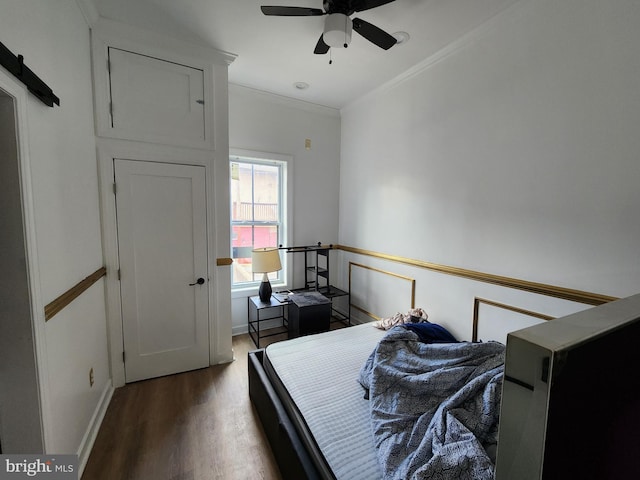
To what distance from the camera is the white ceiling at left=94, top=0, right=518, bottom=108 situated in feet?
6.29

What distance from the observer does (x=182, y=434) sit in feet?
5.95

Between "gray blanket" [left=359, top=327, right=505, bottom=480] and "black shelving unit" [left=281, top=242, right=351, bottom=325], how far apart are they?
192 cm

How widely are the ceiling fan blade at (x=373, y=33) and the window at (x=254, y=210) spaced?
1815 millimetres

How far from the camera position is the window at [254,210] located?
3.32 metres

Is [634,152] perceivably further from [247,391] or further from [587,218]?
[247,391]

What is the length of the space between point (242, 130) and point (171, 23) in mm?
1166

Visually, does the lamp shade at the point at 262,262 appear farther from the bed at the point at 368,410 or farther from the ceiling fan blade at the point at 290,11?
the ceiling fan blade at the point at 290,11

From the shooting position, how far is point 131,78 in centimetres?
219

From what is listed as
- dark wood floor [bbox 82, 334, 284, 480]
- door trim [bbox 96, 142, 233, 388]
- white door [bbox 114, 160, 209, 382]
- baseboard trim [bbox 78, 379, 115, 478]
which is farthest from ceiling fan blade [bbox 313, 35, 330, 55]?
baseboard trim [bbox 78, 379, 115, 478]

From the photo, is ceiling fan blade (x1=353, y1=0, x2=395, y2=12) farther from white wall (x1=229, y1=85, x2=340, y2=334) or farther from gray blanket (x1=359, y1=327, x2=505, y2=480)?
gray blanket (x1=359, y1=327, x2=505, y2=480)

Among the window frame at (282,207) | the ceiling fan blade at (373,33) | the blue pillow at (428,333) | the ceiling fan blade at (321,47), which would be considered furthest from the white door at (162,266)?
the blue pillow at (428,333)

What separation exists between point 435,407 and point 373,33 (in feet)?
7.52

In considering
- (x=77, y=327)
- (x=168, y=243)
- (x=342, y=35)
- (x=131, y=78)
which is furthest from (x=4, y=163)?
(x=342, y=35)

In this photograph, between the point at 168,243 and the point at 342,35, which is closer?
the point at 342,35
